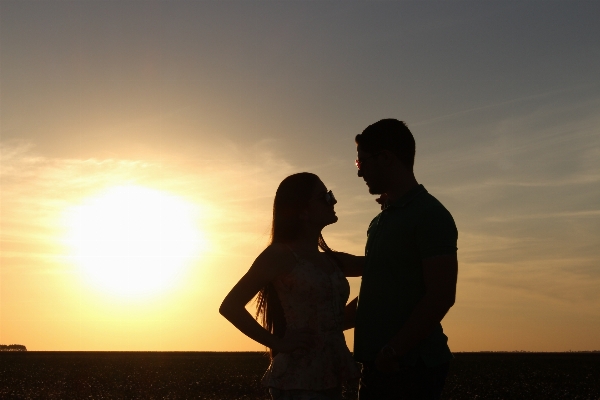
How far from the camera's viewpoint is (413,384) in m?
5.11

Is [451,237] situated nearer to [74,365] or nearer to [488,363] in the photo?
[488,363]

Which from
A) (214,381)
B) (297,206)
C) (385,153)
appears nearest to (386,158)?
(385,153)

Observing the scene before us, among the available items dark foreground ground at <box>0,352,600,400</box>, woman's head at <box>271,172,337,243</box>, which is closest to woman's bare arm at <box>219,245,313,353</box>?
woman's head at <box>271,172,337,243</box>

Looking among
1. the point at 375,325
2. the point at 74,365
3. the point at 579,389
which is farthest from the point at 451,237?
the point at 74,365

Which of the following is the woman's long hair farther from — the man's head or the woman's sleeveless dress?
the man's head

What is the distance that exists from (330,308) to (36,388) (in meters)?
25.8

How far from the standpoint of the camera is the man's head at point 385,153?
5.49 m

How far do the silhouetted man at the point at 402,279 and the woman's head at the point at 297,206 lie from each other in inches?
13.9

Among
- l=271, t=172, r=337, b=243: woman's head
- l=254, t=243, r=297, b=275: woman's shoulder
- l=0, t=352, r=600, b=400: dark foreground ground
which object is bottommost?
l=0, t=352, r=600, b=400: dark foreground ground

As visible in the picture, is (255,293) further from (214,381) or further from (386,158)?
(214,381)

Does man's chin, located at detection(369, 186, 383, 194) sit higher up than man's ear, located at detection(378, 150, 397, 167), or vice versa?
man's ear, located at detection(378, 150, 397, 167)

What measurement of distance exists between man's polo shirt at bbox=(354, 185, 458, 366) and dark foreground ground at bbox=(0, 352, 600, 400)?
13.9m

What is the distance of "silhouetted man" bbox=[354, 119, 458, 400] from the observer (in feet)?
16.3

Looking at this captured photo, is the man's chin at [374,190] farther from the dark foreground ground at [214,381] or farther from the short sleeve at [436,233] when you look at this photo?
the dark foreground ground at [214,381]
